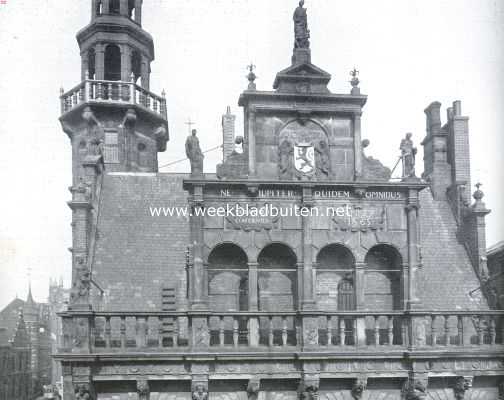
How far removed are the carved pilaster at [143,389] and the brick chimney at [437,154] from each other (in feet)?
38.5

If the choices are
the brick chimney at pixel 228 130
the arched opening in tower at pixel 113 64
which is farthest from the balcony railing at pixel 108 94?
the brick chimney at pixel 228 130

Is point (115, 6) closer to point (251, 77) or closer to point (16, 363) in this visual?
point (251, 77)

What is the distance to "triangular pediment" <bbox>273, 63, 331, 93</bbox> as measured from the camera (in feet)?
68.8

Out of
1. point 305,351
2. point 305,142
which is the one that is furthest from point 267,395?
point 305,142

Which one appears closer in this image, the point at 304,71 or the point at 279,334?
the point at 279,334

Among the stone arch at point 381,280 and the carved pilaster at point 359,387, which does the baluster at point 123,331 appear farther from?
the stone arch at point 381,280

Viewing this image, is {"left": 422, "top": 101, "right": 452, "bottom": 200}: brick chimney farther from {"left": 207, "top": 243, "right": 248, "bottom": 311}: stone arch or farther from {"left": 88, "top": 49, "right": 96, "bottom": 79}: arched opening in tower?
{"left": 88, "top": 49, "right": 96, "bottom": 79}: arched opening in tower

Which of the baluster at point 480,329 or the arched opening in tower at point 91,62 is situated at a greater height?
the arched opening in tower at point 91,62

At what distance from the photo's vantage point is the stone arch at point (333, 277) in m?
20.9

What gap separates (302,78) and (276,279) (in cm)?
615

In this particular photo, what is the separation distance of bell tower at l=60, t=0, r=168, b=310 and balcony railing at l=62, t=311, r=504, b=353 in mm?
10215

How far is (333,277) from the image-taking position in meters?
21.1

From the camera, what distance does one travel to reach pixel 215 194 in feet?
66.1

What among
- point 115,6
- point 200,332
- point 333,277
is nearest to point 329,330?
point 333,277
